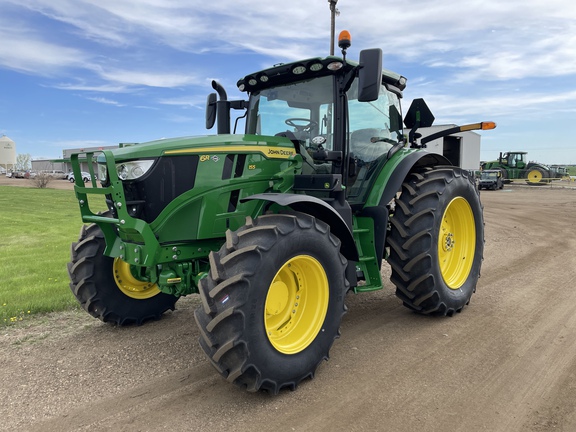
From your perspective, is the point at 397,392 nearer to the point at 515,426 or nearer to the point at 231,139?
the point at 515,426

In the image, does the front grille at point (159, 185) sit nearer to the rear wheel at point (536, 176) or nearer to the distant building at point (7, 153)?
the rear wheel at point (536, 176)

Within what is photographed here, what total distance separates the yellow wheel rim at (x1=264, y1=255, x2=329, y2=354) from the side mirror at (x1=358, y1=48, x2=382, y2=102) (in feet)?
4.99

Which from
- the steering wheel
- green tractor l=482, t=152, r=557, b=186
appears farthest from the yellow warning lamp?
green tractor l=482, t=152, r=557, b=186

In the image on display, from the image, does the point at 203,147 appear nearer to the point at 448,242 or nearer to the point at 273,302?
the point at 273,302

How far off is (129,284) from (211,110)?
7.19 ft

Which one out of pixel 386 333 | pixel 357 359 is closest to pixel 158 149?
pixel 357 359

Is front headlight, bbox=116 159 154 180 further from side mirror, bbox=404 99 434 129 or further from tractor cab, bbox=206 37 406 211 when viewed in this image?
side mirror, bbox=404 99 434 129

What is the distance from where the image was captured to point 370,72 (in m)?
3.88

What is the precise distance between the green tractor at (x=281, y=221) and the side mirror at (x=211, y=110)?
0.04 feet

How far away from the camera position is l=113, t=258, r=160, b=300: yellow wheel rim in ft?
15.1

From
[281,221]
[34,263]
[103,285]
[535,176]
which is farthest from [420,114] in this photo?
[535,176]

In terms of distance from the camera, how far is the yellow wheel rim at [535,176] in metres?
37.0

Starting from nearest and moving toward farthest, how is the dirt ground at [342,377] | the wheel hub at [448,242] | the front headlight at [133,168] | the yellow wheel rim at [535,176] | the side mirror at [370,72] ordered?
the dirt ground at [342,377] → the front headlight at [133,168] → the side mirror at [370,72] → the wheel hub at [448,242] → the yellow wheel rim at [535,176]

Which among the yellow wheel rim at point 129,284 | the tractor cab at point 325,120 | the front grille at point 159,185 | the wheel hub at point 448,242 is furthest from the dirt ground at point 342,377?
the tractor cab at point 325,120
